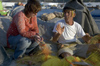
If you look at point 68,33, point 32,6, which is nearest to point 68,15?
point 68,33

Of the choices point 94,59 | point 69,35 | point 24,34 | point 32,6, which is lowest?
point 94,59

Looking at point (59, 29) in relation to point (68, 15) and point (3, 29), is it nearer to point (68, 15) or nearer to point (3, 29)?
point (68, 15)

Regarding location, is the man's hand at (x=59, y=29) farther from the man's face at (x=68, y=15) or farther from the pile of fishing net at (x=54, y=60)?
the pile of fishing net at (x=54, y=60)

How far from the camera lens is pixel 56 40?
118 inches

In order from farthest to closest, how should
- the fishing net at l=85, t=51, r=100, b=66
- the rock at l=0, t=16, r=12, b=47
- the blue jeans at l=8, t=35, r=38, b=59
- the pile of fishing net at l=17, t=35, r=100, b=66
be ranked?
the rock at l=0, t=16, r=12, b=47, the blue jeans at l=8, t=35, r=38, b=59, the fishing net at l=85, t=51, r=100, b=66, the pile of fishing net at l=17, t=35, r=100, b=66

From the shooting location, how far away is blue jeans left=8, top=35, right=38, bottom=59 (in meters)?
2.56

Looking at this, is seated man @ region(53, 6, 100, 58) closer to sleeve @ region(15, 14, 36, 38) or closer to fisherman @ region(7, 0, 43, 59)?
fisherman @ region(7, 0, 43, 59)

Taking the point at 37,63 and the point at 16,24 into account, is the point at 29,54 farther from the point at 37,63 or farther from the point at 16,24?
the point at 16,24

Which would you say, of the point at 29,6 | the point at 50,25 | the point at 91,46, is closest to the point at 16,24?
the point at 29,6

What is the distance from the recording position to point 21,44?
255 cm

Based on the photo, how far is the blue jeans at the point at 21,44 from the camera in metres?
2.56

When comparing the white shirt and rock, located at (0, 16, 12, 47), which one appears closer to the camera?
the white shirt

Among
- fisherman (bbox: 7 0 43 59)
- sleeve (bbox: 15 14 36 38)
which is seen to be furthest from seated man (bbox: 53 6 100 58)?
sleeve (bbox: 15 14 36 38)

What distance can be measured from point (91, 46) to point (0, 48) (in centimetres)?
196
